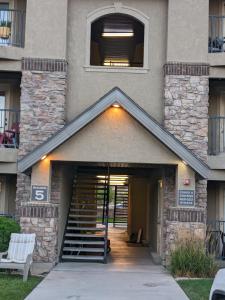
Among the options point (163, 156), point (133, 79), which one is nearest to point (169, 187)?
point (163, 156)

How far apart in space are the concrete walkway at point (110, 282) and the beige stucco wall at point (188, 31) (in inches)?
242

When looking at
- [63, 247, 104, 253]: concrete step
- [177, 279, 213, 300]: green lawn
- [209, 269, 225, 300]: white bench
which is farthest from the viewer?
[63, 247, 104, 253]: concrete step

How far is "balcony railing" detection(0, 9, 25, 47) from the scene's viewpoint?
1652 centimetres

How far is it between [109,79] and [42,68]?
2.00 m

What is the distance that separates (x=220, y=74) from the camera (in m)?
15.7

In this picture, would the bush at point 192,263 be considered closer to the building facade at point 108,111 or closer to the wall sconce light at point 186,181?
the building facade at point 108,111

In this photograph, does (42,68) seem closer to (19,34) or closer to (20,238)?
(19,34)

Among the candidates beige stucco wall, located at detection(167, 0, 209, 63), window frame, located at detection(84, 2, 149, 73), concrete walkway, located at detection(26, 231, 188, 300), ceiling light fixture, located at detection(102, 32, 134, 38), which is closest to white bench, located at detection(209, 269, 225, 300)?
concrete walkway, located at detection(26, 231, 188, 300)

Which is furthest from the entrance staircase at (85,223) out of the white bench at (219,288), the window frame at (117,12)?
the white bench at (219,288)

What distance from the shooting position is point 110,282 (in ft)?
38.6

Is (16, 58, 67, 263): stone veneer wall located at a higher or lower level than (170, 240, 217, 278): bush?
higher

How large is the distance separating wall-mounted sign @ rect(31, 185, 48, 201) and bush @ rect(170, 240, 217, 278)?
377 cm

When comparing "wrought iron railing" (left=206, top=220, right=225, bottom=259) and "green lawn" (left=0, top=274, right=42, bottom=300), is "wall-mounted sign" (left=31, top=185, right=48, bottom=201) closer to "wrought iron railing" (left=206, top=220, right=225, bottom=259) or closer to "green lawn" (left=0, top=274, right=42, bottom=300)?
"green lawn" (left=0, top=274, right=42, bottom=300)

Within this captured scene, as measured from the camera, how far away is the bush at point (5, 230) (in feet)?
42.8
